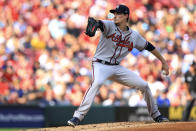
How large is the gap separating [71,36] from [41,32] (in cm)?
91

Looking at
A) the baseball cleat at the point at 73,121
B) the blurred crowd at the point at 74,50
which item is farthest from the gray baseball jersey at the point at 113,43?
the blurred crowd at the point at 74,50

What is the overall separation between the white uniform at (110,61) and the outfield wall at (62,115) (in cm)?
420

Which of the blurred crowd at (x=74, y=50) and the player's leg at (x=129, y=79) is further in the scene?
the blurred crowd at (x=74, y=50)

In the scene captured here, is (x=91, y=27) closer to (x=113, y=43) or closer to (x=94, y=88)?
(x=113, y=43)

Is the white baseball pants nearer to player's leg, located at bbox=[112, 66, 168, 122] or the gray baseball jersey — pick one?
player's leg, located at bbox=[112, 66, 168, 122]

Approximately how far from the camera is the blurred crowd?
9.99 meters

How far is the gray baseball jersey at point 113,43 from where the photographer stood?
4484mm

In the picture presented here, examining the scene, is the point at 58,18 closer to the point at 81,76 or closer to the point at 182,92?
the point at 81,76

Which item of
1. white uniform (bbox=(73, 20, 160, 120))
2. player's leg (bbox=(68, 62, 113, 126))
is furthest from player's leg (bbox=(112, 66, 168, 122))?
player's leg (bbox=(68, 62, 113, 126))

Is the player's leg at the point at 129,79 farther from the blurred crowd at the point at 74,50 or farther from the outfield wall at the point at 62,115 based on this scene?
the blurred crowd at the point at 74,50

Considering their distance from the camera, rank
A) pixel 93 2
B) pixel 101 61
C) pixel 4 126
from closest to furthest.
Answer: pixel 101 61 → pixel 4 126 → pixel 93 2

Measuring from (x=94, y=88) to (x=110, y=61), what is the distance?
1.33ft

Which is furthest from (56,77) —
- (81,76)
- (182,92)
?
(182,92)

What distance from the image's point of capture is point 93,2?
1183cm
